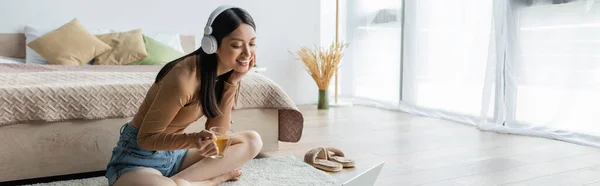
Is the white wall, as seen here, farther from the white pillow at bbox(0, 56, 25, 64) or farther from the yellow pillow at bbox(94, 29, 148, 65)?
the yellow pillow at bbox(94, 29, 148, 65)

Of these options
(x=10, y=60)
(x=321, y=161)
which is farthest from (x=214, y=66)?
(x=10, y=60)

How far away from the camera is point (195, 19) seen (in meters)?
4.37

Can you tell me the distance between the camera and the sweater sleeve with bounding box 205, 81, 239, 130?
169 cm

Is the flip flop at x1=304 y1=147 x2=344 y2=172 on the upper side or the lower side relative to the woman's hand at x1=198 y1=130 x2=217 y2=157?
lower

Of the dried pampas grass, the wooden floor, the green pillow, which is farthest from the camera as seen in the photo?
the dried pampas grass

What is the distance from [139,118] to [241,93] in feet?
2.44

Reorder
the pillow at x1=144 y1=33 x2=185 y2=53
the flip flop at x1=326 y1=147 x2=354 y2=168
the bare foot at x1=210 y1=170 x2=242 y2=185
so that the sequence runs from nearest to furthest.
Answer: the bare foot at x1=210 y1=170 x2=242 y2=185
the flip flop at x1=326 y1=147 x2=354 y2=168
the pillow at x1=144 y1=33 x2=185 y2=53

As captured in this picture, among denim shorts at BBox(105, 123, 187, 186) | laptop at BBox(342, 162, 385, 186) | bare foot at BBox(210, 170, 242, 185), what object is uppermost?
denim shorts at BBox(105, 123, 187, 186)

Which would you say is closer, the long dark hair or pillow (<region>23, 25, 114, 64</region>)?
the long dark hair

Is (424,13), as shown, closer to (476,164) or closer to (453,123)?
(453,123)

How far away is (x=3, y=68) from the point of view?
2818 millimetres

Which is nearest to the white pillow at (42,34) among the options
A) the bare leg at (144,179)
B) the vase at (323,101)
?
the vase at (323,101)

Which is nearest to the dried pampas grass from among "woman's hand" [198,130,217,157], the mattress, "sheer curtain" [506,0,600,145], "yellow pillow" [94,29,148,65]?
"yellow pillow" [94,29,148,65]

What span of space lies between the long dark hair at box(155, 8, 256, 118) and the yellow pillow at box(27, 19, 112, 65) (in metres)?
2.19
